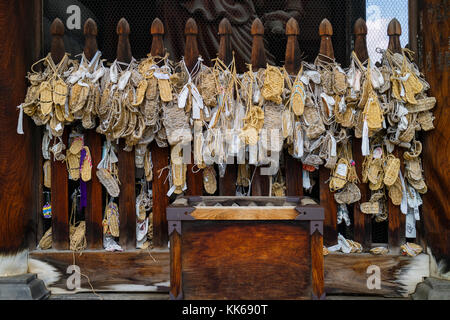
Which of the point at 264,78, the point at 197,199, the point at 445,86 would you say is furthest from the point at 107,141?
the point at 445,86

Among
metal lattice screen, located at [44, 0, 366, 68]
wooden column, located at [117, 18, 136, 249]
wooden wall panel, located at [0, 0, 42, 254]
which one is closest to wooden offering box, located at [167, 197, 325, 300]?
wooden column, located at [117, 18, 136, 249]

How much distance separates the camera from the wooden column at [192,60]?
3336 mm

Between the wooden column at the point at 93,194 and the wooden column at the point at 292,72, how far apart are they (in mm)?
1485

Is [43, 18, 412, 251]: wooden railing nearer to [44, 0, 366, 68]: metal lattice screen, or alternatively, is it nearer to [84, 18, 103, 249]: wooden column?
[84, 18, 103, 249]: wooden column

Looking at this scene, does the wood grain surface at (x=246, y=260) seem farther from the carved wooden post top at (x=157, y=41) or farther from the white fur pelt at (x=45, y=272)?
the carved wooden post top at (x=157, y=41)

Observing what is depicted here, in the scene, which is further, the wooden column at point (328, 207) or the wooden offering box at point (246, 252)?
the wooden column at point (328, 207)

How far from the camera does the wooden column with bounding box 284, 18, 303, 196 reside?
3.32 meters

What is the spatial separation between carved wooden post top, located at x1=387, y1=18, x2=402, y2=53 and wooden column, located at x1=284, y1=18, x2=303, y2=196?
70 centimetres

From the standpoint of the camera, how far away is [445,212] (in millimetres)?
3150

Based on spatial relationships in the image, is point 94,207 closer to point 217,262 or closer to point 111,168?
point 111,168

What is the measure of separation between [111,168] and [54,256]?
815 millimetres

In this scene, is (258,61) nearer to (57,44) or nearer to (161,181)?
(161,181)

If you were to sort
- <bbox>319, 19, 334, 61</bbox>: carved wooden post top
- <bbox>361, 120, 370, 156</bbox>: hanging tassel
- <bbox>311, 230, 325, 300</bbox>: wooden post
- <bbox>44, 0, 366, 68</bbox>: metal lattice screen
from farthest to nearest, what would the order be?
<bbox>44, 0, 366, 68</bbox>: metal lattice screen
<bbox>319, 19, 334, 61</bbox>: carved wooden post top
<bbox>361, 120, 370, 156</bbox>: hanging tassel
<bbox>311, 230, 325, 300</bbox>: wooden post

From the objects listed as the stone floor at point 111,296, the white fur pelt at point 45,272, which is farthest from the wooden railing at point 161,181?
the stone floor at point 111,296
